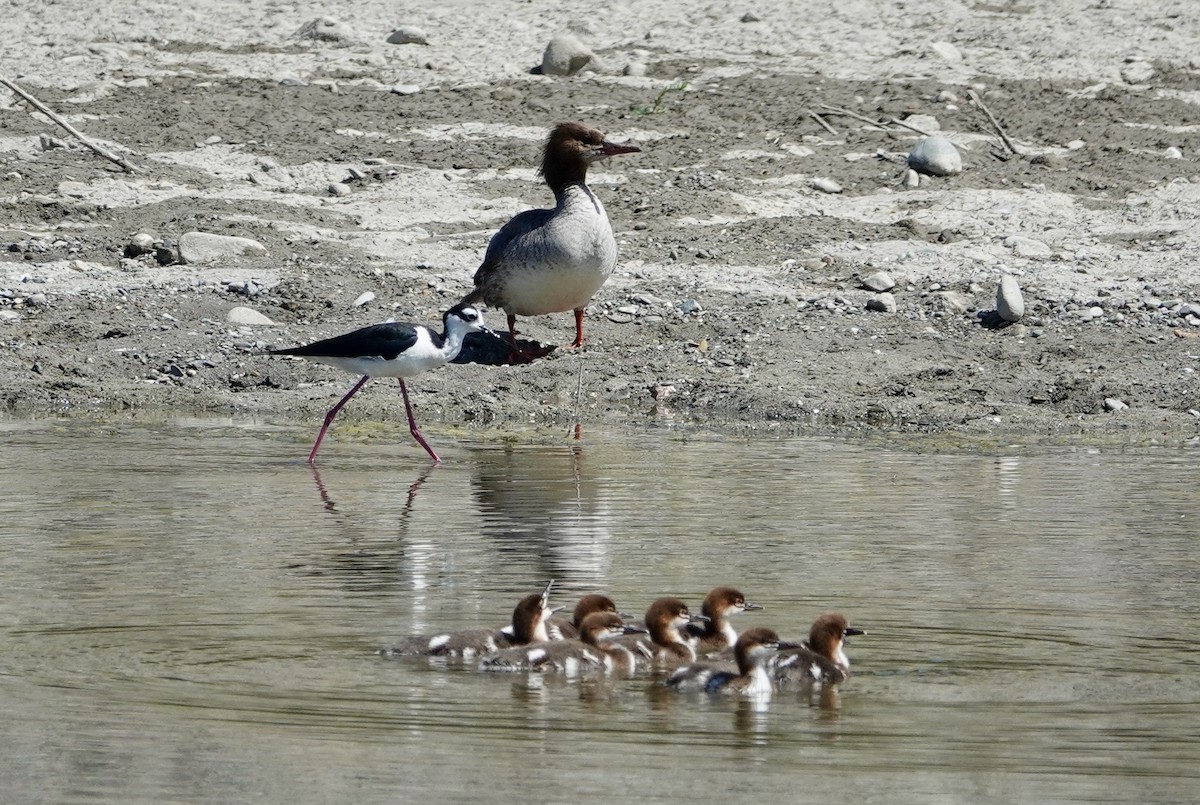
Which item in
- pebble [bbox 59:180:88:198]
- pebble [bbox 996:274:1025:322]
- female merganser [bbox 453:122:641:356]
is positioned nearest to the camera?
female merganser [bbox 453:122:641:356]

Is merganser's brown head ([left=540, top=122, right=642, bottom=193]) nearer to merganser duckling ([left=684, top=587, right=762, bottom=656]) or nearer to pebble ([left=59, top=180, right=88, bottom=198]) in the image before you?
pebble ([left=59, top=180, right=88, bottom=198])

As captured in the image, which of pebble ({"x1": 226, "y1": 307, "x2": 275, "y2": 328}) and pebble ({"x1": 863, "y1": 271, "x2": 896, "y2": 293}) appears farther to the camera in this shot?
pebble ({"x1": 863, "y1": 271, "x2": 896, "y2": 293})

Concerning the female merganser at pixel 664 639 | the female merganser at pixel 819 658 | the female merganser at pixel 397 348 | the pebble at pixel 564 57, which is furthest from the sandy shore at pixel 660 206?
the female merganser at pixel 819 658

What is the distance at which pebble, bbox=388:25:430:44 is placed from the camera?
2205 centimetres

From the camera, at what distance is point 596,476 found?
38.0 ft

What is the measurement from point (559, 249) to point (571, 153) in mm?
975

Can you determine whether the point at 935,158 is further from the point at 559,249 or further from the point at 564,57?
the point at 559,249

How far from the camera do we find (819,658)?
23.7 ft

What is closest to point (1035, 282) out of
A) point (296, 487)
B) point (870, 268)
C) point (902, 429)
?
point (870, 268)

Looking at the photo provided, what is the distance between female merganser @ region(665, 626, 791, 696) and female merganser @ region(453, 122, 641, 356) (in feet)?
24.8

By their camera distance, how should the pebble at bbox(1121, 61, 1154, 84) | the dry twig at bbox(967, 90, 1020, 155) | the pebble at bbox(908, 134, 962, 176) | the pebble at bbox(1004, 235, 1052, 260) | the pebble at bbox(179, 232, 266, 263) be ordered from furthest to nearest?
the pebble at bbox(1121, 61, 1154, 84) → the dry twig at bbox(967, 90, 1020, 155) → the pebble at bbox(908, 134, 962, 176) → the pebble at bbox(1004, 235, 1052, 260) → the pebble at bbox(179, 232, 266, 263)

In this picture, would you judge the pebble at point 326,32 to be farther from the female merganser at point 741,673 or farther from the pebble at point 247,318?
the female merganser at point 741,673

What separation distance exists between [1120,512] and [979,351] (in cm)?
491

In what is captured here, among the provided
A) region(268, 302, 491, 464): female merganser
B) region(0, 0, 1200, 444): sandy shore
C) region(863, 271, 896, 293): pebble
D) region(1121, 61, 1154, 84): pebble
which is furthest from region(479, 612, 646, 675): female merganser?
region(1121, 61, 1154, 84): pebble
